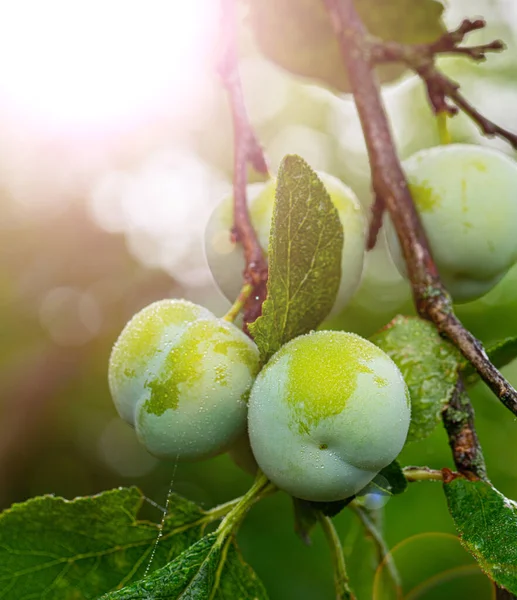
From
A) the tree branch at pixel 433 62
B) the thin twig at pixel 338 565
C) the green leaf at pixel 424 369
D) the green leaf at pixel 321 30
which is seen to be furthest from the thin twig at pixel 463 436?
the green leaf at pixel 321 30

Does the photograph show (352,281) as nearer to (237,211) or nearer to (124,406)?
(237,211)

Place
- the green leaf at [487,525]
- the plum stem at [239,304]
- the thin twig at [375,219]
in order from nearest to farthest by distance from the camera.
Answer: the green leaf at [487,525], the plum stem at [239,304], the thin twig at [375,219]

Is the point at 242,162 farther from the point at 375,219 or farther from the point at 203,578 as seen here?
the point at 203,578

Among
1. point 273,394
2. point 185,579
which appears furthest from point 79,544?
point 273,394

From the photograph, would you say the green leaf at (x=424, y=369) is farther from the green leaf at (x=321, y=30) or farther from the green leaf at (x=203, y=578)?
the green leaf at (x=321, y=30)

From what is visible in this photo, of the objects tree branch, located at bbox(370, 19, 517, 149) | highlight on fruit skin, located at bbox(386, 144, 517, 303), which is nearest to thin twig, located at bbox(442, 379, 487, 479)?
highlight on fruit skin, located at bbox(386, 144, 517, 303)

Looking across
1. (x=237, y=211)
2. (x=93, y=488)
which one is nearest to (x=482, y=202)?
(x=237, y=211)
